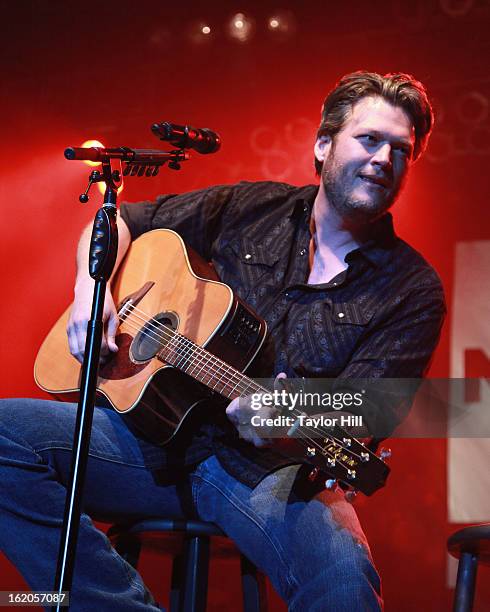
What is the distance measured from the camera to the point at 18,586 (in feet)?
11.7

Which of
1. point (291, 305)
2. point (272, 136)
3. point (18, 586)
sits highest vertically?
Result: point (272, 136)

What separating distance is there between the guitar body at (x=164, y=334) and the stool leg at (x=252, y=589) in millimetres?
474

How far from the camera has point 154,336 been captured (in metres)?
2.23

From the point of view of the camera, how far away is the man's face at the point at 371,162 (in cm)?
246

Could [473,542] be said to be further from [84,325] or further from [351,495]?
[84,325]

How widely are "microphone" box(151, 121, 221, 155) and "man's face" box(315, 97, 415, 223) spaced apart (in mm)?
599

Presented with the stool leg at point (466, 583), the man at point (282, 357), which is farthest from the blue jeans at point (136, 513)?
the stool leg at point (466, 583)

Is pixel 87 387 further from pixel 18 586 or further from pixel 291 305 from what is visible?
pixel 18 586

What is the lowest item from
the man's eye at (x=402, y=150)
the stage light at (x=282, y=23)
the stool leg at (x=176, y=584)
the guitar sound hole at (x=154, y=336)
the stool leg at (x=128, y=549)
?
the stool leg at (x=176, y=584)

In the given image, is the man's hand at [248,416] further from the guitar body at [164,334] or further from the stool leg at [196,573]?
the stool leg at [196,573]

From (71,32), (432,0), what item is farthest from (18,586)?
(432,0)

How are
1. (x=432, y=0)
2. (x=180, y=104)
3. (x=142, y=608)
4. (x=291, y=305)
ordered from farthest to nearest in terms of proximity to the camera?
(x=180, y=104), (x=432, y=0), (x=291, y=305), (x=142, y=608)

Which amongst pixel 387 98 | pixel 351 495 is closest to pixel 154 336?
pixel 351 495

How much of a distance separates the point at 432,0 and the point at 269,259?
5.88ft
